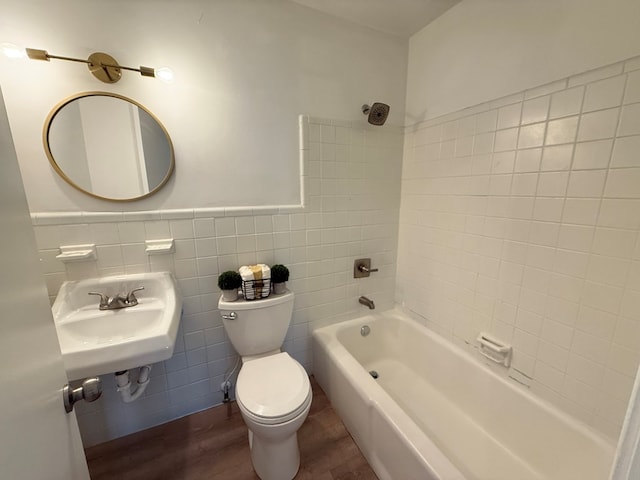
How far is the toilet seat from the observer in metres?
1.08

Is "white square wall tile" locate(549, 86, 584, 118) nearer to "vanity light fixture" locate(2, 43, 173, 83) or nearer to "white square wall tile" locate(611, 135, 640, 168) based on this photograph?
"white square wall tile" locate(611, 135, 640, 168)

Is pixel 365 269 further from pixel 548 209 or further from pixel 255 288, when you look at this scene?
pixel 548 209

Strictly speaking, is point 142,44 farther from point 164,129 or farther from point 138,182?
point 138,182

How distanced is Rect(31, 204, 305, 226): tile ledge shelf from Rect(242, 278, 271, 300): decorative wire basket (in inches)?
15.0

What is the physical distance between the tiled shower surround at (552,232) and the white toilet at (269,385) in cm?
104

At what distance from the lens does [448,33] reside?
148 centimetres

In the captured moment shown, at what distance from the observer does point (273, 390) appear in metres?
1.18

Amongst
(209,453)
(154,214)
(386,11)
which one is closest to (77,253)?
(154,214)

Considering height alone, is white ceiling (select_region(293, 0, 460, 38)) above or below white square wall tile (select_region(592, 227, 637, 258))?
above

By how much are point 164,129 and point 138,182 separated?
0.29m

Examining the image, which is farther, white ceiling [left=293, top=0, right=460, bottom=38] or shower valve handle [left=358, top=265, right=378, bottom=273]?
shower valve handle [left=358, top=265, right=378, bottom=273]

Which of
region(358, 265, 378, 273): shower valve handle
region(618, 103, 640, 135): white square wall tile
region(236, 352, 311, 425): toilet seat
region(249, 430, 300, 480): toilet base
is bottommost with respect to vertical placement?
region(249, 430, 300, 480): toilet base

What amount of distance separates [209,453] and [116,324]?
818 mm

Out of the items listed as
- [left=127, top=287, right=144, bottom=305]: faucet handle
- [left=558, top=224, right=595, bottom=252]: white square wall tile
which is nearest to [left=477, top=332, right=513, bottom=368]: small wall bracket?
[left=558, top=224, right=595, bottom=252]: white square wall tile
